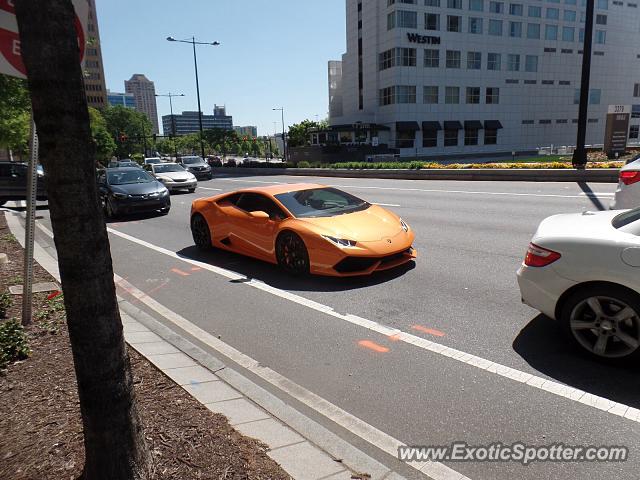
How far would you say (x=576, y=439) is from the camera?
3.04 meters

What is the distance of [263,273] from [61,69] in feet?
18.2

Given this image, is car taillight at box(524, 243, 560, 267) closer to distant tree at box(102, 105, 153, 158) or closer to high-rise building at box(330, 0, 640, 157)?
high-rise building at box(330, 0, 640, 157)

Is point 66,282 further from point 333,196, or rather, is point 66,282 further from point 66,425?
point 333,196

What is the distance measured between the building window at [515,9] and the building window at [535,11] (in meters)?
1.70

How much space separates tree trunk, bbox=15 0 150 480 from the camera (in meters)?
1.92

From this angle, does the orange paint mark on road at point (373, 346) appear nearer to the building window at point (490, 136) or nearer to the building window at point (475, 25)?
the building window at point (490, 136)

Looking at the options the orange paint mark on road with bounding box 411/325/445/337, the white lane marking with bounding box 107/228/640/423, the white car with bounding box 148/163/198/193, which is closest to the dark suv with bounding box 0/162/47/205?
the white car with bounding box 148/163/198/193

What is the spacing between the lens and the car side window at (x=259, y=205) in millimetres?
7279

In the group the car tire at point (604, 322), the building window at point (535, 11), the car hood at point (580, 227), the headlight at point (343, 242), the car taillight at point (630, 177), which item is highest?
the building window at point (535, 11)

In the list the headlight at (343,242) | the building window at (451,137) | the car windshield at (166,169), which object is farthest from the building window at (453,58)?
the headlight at (343,242)

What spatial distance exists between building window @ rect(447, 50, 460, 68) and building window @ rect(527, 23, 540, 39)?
12518mm

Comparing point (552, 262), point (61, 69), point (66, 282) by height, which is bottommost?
point (552, 262)

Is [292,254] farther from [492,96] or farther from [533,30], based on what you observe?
[533,30]

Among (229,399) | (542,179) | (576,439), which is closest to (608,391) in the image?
(576,439)
